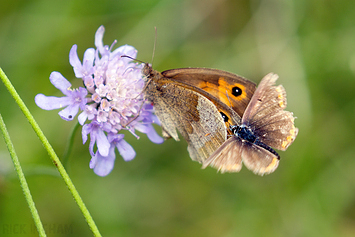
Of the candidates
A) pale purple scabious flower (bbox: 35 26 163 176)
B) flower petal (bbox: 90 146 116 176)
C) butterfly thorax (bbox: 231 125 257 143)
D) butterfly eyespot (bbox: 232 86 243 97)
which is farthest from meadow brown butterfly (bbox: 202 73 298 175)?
flower petal (bbox: 90 146 116 176)

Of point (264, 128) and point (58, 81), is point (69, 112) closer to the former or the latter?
point (58, 81)

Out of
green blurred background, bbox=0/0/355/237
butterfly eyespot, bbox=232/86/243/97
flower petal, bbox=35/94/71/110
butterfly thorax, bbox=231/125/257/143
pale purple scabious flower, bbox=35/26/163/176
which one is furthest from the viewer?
green blurred background, bbox=0/0/355/237

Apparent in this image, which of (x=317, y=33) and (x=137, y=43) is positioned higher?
(x=317, y=33)

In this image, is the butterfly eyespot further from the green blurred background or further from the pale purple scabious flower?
the green blurred background

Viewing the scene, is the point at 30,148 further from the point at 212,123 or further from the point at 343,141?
the point at 343,141

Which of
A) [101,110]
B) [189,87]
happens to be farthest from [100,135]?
[189,87]

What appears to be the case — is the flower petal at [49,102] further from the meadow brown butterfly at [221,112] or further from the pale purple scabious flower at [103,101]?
the meadow brown butterfly at [221,112]
